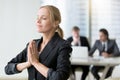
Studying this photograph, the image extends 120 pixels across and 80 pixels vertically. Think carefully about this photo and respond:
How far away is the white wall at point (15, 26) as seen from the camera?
229 inches

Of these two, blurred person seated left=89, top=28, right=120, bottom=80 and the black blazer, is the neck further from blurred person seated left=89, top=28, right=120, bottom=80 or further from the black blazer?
blurred person seated left=89, top=28, right=120, bottom=80

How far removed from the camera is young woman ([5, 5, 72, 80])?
4.56 feet

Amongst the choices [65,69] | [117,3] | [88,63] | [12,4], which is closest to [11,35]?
[12,4]

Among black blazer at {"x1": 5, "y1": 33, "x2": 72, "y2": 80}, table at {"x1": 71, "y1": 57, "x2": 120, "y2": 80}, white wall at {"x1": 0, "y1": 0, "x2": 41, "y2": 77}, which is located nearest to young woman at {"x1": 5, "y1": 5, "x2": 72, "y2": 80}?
black blazer at {"x1": 5, "y1": 33, "x2": 72, "y2": 80}

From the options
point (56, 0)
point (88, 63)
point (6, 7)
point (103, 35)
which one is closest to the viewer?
point (88, 63)

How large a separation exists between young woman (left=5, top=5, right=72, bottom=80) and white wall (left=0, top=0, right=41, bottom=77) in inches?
171

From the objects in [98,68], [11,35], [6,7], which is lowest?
[98,68]

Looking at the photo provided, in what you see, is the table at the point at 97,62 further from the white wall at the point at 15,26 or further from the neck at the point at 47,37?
the neck at the point at 47,37

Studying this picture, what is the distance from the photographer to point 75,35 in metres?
7.01

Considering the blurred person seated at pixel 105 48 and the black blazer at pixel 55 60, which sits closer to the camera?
the black blazer at pixel 55 60

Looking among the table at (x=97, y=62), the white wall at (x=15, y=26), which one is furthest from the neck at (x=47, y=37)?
the white wall at (x=15, y=26)

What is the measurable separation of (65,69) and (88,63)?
4147 mm

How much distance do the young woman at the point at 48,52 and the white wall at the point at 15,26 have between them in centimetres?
435

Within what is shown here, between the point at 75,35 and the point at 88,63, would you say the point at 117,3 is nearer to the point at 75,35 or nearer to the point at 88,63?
the point at 75,35
